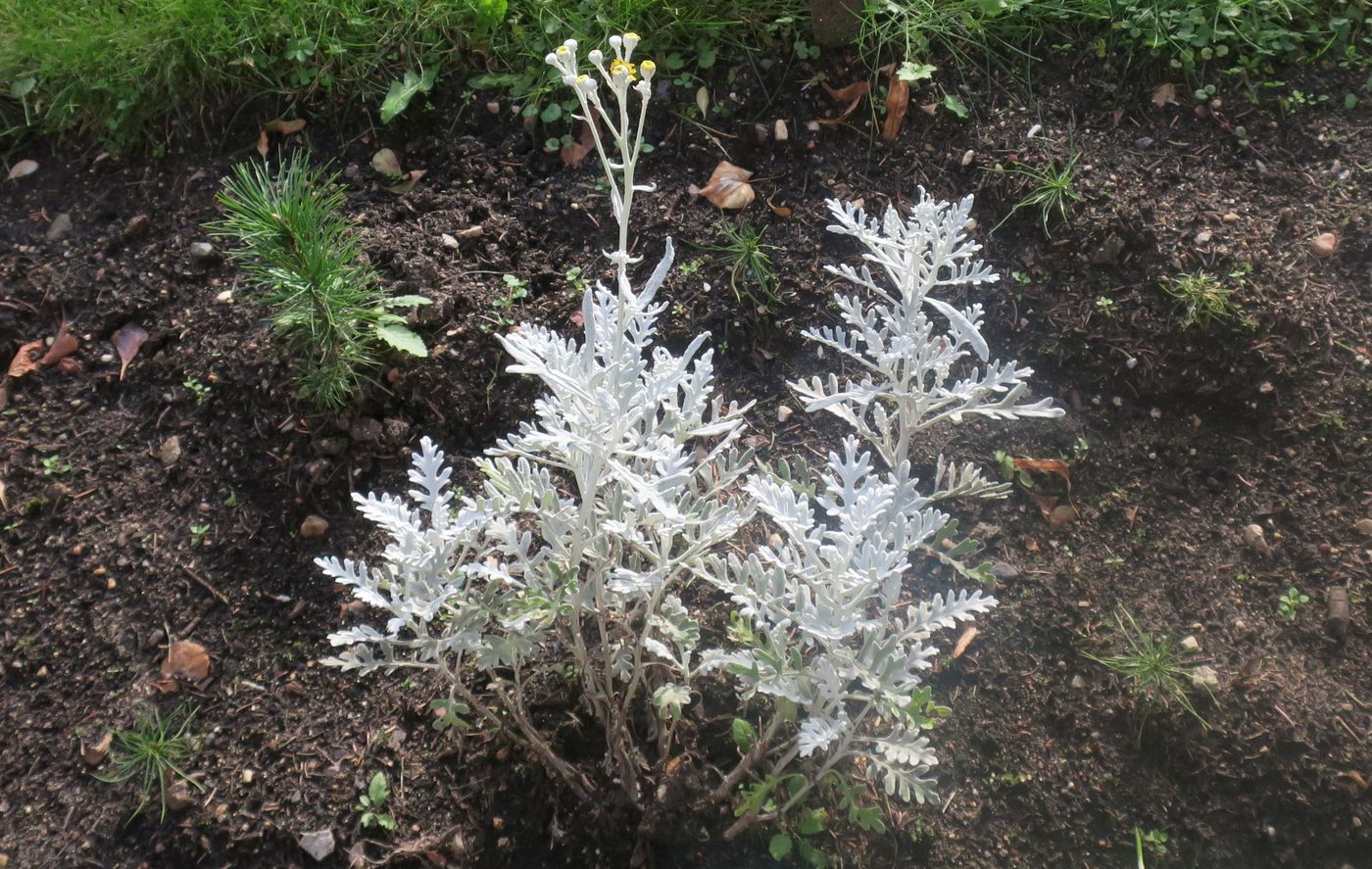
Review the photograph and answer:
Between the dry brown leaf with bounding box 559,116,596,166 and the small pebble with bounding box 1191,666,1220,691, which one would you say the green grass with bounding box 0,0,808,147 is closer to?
the dry brown leaf with bounding box 559,116,596,166

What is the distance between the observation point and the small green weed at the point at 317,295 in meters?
2.07

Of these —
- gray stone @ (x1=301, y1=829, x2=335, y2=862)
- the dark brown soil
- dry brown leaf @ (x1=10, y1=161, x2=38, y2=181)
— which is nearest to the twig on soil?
the dark brown soil

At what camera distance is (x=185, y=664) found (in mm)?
2059

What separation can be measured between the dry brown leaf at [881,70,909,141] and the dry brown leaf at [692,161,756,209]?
41 cm

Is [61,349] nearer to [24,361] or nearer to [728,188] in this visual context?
[24,361]

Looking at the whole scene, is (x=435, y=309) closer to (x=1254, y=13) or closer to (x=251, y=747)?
(x=251, y=747)

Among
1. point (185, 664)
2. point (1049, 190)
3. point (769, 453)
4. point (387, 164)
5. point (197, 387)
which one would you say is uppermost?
point (387, 164)

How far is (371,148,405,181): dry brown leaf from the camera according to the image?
265cm

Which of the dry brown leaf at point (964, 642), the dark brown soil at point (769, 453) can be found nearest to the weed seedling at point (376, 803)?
the dark brown soil at point (769, 453)

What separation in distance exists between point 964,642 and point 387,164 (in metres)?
1.99

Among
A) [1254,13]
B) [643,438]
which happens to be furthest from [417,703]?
[1254,13]

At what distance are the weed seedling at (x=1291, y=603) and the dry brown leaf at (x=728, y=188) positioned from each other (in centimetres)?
160

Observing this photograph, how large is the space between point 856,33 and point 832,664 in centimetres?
194

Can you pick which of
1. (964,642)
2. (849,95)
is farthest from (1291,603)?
(849,95)
